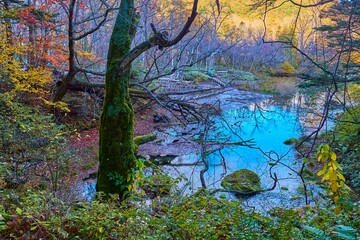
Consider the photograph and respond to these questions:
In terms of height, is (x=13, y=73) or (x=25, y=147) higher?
(x=13, y=73)

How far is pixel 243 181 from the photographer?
7270 millimetres

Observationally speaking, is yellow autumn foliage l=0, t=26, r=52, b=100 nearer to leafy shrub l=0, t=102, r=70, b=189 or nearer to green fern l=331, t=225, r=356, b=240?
leafy shrub l=0, t=102, r=70, b=189

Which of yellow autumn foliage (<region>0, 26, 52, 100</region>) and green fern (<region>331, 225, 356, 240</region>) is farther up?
yellow autumn foliage (<region>0, 26, 52, 100</region>)

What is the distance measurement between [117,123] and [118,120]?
0.06 m

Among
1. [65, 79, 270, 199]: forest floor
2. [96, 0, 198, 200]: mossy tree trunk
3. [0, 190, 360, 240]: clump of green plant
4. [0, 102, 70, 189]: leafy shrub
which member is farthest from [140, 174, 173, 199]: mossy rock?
[0, 102, 70, 189]: leafy shrub

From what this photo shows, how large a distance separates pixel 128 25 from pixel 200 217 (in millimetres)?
4186

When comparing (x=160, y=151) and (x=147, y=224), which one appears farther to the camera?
(x=160, y=151)

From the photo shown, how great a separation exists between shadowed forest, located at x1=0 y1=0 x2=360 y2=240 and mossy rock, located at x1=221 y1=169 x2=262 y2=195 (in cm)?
6

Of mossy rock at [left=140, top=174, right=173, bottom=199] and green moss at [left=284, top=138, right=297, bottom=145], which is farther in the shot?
green moss at [left=284, top=138, right=297, bottom=145]

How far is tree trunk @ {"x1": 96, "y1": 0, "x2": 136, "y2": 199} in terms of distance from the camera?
5058mm

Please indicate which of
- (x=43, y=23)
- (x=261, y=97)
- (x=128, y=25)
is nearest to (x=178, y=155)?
(x=128, y=25)

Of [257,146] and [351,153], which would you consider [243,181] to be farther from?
[351,153]

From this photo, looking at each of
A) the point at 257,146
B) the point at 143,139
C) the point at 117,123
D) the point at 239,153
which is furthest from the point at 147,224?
the point at 257,146

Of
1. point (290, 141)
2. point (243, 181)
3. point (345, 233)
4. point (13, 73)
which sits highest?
point (290, 141)
